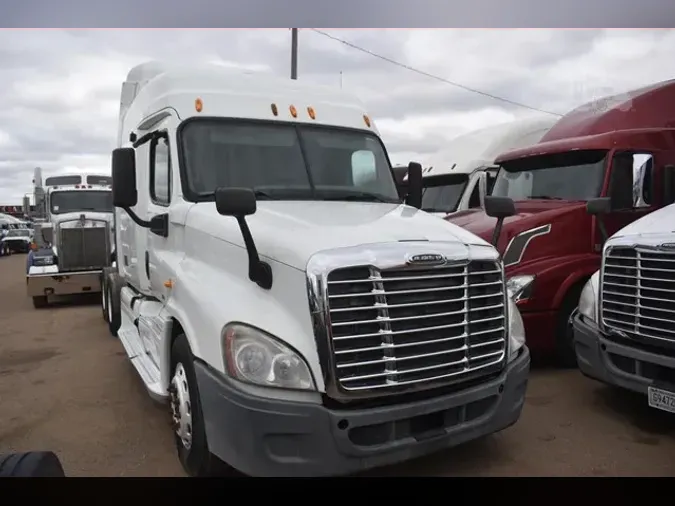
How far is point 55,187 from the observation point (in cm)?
1155

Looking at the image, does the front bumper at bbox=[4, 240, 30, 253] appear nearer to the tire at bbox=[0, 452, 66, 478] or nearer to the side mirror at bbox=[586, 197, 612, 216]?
the side mirror at bbox=[586, 197, 612, 216]

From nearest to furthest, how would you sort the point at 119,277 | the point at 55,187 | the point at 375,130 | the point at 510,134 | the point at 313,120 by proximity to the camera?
the point at 313,120 → the point at 375,130 → the point at 119,277 → the point at 510,134 → the point at 55,187

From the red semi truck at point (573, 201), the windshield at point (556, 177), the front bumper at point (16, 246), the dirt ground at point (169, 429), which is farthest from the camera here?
the front bumper at point (16, 246)

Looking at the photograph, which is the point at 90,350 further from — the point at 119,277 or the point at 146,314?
the point at 146,314

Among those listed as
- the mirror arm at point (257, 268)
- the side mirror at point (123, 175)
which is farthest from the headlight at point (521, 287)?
the side mirror at point (123, 175)

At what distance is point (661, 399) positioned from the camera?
378 centimetres

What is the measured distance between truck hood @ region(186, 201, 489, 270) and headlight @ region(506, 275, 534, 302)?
1.90m

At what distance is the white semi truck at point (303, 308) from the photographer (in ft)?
9.37

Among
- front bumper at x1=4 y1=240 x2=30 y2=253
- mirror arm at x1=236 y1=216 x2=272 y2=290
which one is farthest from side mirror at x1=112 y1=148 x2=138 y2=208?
front bumper at x1=4 y1=240 x2=30 y2=253

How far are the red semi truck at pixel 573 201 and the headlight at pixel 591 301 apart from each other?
65 cm

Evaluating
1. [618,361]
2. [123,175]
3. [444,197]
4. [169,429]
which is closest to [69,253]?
[444,197]

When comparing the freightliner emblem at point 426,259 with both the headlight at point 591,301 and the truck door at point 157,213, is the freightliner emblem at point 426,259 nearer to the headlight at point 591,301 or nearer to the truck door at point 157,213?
the truck door at point 157,213
